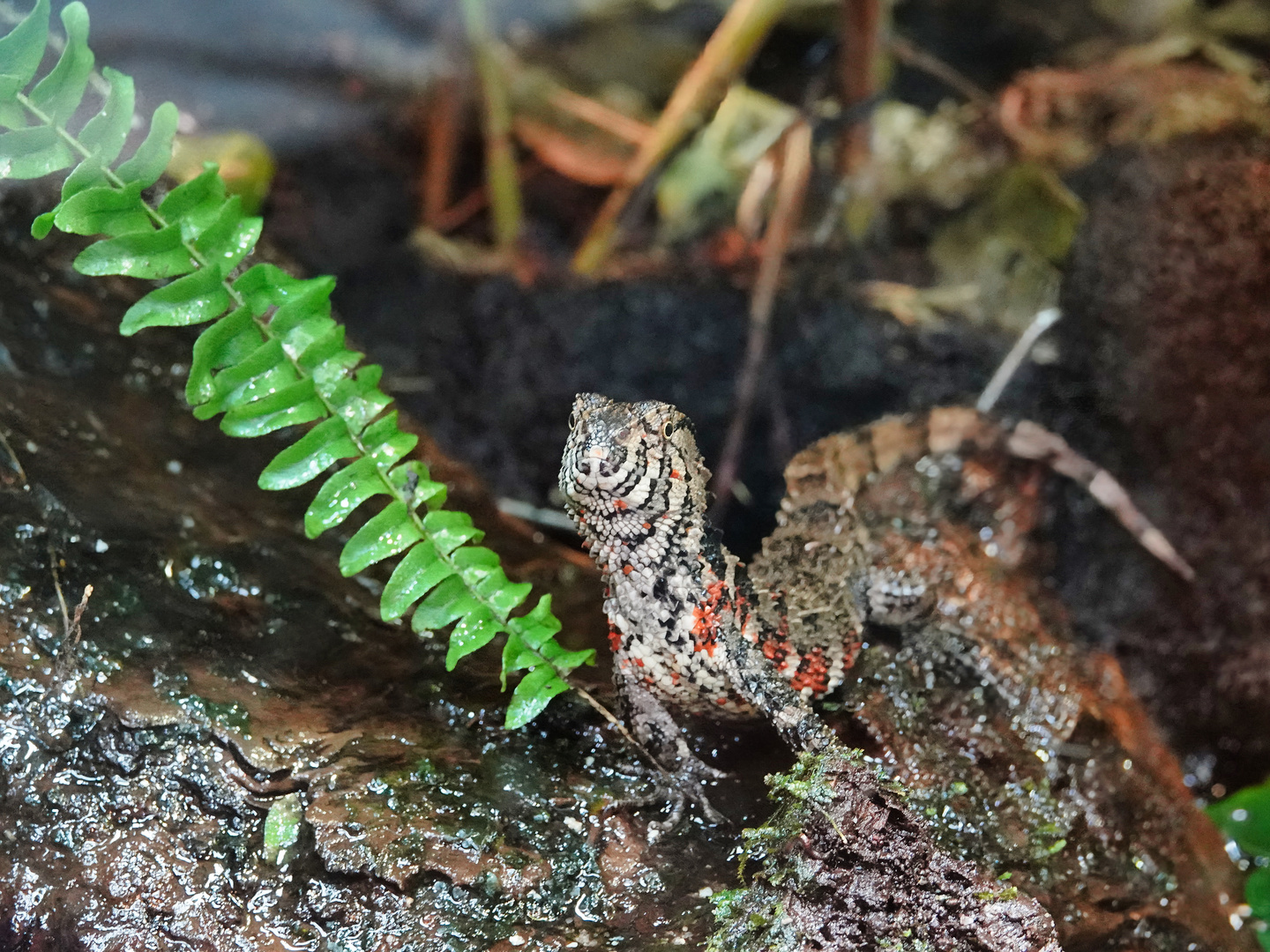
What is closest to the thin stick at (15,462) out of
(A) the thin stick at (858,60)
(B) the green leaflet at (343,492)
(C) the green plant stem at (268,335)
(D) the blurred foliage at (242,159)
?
(C) the green plant stem at (268,335)

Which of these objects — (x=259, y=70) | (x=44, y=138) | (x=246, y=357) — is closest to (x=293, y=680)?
(x=246, y=357)

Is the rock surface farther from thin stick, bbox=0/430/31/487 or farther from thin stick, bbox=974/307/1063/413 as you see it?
thin stick, bbox=0/430/31/487

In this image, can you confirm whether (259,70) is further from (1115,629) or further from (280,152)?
(1115,629)

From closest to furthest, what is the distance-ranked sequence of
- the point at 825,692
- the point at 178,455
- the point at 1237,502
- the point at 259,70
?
the point at 825,692 → the point at 178,455 → the point at 1237,502 → the point at 259,70

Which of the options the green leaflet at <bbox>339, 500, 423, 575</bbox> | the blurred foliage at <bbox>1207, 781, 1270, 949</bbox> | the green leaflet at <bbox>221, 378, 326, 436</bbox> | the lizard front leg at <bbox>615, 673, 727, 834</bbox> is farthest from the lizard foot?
the blurred foliage at <bbox>1207, 781, 1270, 949</bbox>

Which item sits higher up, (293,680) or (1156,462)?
(1156,462)

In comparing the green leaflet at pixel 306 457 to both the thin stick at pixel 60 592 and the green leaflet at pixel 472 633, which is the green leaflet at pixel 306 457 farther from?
the thin stick at pixel 60 592

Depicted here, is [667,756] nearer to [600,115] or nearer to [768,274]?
[768,274]
